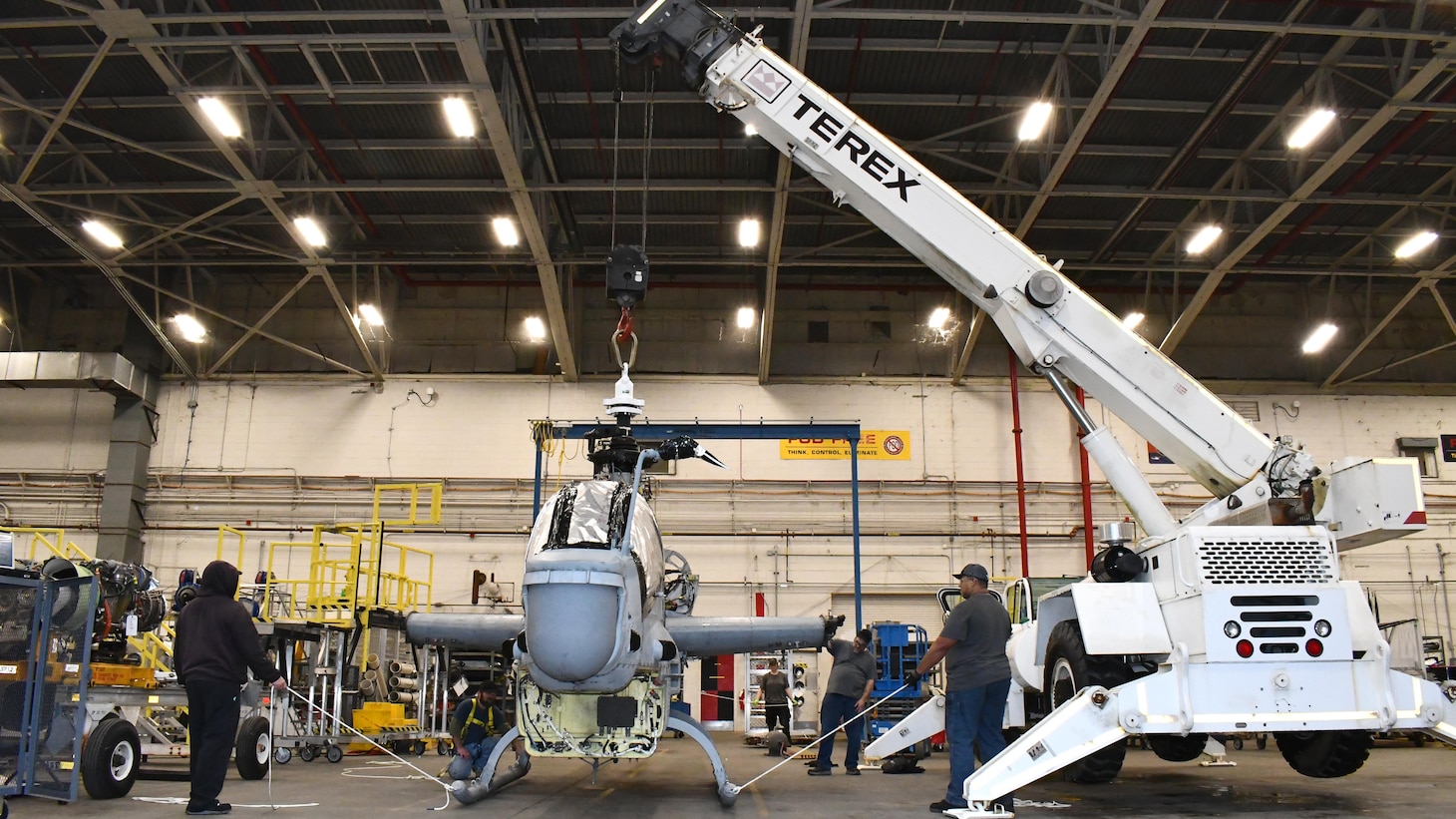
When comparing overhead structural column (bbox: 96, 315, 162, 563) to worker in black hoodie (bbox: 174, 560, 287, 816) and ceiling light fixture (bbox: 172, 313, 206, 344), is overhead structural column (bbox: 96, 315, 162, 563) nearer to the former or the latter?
ceiling light fixture (bbox: 172, 313, 206, 344)

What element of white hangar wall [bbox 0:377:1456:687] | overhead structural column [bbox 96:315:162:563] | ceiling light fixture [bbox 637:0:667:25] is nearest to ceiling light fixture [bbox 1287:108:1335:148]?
white hangar wall [bbox 0:377:1456:687]

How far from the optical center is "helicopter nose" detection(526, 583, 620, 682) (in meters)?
6.40

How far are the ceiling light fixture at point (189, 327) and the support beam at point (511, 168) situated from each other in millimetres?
7429

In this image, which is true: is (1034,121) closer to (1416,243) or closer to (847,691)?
(1416,243)

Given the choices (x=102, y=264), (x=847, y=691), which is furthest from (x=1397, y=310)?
(x=102, y=264)

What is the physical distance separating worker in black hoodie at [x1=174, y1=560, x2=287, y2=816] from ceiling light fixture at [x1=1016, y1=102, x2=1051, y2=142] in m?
12.9

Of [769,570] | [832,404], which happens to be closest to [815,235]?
[832,404]

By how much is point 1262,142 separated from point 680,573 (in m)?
13.6

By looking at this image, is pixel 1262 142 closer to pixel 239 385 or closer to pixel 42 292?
pixel 239 385

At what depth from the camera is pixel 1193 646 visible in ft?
21.5

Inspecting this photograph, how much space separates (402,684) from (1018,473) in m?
12.6

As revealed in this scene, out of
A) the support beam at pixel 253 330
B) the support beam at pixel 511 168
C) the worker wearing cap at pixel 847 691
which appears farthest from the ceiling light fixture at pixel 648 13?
the support beam at pixel 253 330

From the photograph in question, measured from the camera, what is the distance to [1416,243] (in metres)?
17.7

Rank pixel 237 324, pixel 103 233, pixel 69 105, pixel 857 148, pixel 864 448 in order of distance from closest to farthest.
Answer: pixel 857 148, pixel 69 105, pixel 103 233, pixel 237 324, pixel 864 448
